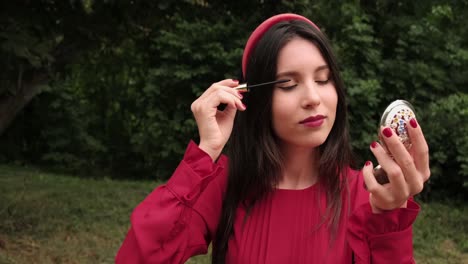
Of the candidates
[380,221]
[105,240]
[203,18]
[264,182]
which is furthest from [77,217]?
[380,221]

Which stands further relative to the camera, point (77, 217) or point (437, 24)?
point (437, 24)

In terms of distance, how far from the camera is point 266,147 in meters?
1.72

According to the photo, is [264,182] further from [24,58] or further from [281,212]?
[24,58]

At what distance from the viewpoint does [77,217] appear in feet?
18.3

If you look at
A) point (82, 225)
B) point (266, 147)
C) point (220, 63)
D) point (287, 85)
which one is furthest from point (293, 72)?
point (220, 63)

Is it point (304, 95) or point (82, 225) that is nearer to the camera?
point (304, 95)

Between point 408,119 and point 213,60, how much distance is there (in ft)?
19.2

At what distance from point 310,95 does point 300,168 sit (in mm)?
287

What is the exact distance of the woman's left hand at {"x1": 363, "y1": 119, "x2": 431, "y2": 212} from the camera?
1224 mm

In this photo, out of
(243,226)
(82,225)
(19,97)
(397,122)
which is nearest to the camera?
(397,122)

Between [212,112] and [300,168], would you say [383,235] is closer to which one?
[300,168]

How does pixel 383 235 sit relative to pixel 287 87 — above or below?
below

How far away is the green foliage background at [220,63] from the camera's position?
5027 mm

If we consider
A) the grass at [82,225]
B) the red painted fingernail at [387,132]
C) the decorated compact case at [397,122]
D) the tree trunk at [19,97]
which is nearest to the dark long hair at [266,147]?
the decorated compact case at [397,122]
